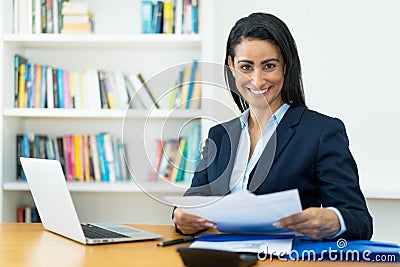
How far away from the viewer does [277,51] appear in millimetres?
1938

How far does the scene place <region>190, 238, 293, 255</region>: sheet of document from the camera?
154 centimetres

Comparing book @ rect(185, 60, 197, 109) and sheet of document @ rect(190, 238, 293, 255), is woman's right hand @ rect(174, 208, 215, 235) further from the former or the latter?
book @ rect(185, 60, 197, 109)

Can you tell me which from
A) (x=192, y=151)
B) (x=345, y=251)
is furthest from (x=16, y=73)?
(x=345, y=251)

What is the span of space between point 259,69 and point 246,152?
0.82ft

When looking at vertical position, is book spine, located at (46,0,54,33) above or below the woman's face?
above

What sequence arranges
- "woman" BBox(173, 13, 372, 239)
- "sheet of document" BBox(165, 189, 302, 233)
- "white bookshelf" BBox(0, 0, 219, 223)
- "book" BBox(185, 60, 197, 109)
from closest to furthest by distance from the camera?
"sheet of document" BBox(165, 189, 302, 233), "woman" BBox(173, 13, 372, 239), "book" BBox(185, 60, 197, 109), "white bookshelf" BBox(0, 0, 219, 223)

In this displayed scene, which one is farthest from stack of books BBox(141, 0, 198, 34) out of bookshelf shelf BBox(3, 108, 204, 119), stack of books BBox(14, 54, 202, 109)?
bookshelf shelf BBox(3, 108, 204, 119)

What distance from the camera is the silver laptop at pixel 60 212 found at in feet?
5.74

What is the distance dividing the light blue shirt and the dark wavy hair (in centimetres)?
5

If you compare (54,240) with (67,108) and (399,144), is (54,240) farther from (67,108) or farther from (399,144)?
(399,144)

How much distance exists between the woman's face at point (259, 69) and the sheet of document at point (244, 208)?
461mm

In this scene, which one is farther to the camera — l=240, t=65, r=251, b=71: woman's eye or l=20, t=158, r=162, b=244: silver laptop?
l=240, t=65, r=251, b=71: woman's eye

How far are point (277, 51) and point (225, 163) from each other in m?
0.36

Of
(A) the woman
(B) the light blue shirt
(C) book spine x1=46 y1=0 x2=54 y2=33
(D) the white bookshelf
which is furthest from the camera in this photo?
(C) book spine x1=46 y1=0 x2=54 y2=33
